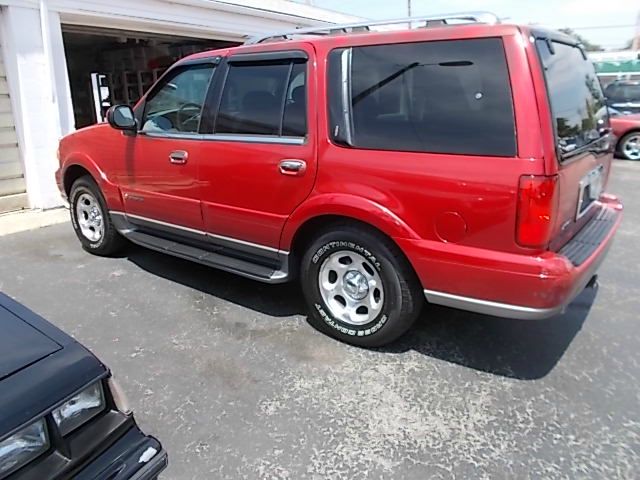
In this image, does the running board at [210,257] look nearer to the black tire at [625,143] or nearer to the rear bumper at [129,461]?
the rear bumper at [129,461]

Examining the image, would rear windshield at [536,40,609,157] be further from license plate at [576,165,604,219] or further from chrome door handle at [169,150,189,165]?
chrome door handle at [169,150,189,165]

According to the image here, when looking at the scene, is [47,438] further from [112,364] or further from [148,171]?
[148,171]

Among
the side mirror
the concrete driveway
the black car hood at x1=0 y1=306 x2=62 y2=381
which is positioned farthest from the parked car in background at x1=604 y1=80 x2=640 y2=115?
the black car hood at x1=0 y1=306 x2=62 y2=381

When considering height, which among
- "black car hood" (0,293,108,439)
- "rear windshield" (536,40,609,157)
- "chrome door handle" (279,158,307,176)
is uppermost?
"rear windshield" (536,40,609,157)

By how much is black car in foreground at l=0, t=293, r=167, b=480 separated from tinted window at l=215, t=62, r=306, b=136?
80.6 inches

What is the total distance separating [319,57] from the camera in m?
3.22

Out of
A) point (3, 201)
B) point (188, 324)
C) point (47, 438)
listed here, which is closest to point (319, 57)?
point (188, 324)

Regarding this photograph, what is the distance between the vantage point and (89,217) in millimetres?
5059

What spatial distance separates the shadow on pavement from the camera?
313 centimetres

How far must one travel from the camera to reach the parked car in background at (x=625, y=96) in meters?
12.2

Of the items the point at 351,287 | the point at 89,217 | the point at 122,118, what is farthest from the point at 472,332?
the point at 89,217

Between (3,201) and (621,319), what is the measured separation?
7237 mm

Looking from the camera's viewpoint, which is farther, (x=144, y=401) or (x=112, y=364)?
(x=112, y=364)

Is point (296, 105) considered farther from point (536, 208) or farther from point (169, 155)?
point (536, 208)
